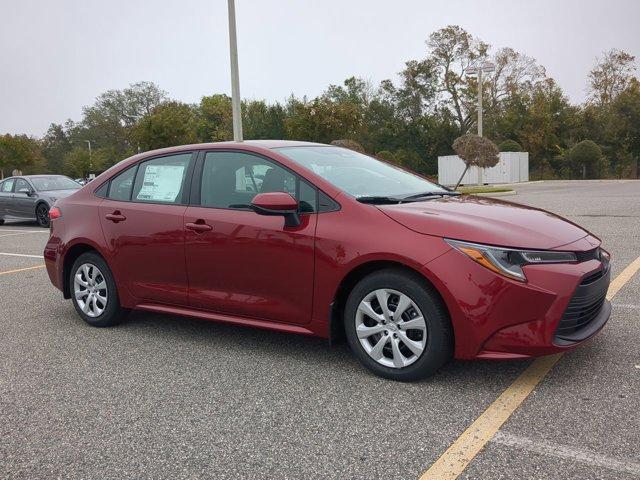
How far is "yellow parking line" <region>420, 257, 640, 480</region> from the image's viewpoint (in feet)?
8.86

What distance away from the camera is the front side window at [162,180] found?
4816 millimetres

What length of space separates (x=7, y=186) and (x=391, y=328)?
639 inches

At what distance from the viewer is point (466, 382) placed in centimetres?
369

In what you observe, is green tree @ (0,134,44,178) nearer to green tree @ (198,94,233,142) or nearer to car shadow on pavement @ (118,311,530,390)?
green tree @ (198,94,233,142)

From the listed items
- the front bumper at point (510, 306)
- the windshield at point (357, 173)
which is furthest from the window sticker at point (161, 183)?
the front bumper at point (510, 306)

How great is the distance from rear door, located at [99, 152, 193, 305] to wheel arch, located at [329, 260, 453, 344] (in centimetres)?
132

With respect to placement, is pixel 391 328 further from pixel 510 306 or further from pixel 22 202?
pixel 22 202

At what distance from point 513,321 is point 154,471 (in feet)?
6.73

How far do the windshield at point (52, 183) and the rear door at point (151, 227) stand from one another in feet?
40.4

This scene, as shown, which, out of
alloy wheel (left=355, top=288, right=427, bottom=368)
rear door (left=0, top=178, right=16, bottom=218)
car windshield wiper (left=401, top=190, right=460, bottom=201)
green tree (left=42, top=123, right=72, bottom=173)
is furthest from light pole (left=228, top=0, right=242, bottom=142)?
green tree (left=42, top=123, right=72, bottom=173)

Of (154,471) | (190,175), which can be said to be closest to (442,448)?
(154,471)

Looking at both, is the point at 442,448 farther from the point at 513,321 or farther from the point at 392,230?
the point at 392,230

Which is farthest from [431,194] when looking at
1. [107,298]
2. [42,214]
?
[42,214]

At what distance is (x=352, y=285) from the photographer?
3.92 m
